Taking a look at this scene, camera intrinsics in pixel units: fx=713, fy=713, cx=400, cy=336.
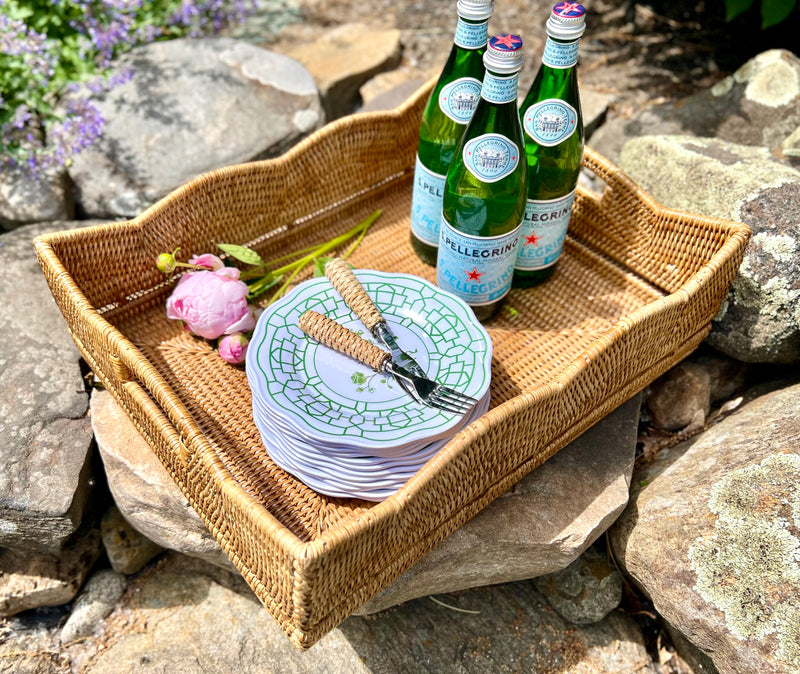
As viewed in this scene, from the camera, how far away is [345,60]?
7.00 ft

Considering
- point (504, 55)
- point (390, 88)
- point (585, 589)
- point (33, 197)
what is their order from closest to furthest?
point (504, 55) < point (585, 589) < point (33, 197) < point (390, 88)

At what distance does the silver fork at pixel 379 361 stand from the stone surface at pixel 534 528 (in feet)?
0.74

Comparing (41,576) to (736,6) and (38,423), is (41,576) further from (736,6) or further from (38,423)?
(736,6)

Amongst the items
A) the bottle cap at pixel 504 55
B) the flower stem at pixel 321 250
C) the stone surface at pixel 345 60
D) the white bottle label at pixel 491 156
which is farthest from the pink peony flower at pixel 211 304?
the stone surface at pixel 345 60

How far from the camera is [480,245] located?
114 cm

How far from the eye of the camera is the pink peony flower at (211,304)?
1.16 m

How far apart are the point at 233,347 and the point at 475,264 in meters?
0.42

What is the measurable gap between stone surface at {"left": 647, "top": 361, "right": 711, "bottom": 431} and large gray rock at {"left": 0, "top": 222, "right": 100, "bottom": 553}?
1088 millimetres

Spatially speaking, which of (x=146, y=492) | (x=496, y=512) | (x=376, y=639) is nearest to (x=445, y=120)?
(x=496, y=512)

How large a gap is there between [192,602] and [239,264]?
640 millimetres

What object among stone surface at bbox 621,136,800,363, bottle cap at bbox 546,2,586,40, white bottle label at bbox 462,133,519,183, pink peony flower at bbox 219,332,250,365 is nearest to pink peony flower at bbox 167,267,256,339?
pink peony flower at bbox 219,332,250,365

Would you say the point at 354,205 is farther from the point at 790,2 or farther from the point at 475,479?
the point at 790,2

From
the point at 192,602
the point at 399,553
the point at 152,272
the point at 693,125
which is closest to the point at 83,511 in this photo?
the point at 192,602

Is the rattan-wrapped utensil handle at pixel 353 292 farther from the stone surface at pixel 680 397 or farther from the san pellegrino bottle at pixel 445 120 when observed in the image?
the stone surface at pixel 680 397
